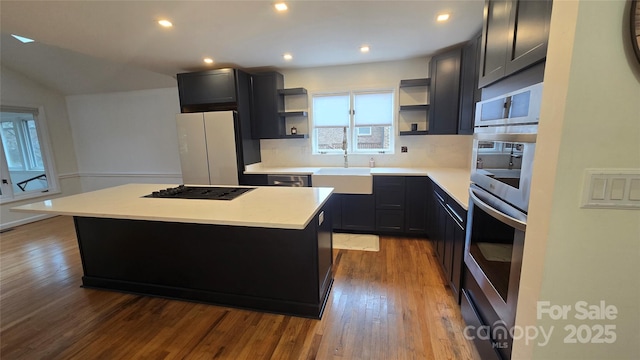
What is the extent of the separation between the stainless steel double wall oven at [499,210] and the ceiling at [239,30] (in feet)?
4.65

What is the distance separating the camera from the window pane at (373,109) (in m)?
3.85

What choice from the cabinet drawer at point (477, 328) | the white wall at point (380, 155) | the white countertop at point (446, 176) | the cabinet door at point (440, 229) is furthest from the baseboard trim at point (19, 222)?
the cabinet drawer at point (477, 328)

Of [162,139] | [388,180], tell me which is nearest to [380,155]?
[388,180]

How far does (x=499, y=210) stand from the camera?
4.10 feet

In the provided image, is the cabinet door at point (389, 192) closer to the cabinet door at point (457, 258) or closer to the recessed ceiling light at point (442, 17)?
the cabinet door at point (457, 258)

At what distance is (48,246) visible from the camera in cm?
353

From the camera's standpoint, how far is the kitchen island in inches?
74.4

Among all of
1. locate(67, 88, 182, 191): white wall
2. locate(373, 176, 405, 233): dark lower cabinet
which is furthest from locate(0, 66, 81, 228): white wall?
locate(373, 176, 405, 233): dark lower cabinet

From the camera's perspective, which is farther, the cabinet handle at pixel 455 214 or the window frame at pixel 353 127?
the window frame at pixel 353 127

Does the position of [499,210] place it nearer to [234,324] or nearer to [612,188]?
[612,188]

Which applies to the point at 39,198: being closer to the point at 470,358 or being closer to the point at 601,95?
the point at 470,358

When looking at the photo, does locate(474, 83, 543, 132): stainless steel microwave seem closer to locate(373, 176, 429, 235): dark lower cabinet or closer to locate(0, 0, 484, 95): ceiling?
locate(0, 0, 484, 95): ceiling

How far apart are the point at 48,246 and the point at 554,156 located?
532 cm

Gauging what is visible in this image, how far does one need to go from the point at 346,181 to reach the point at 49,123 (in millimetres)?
5921
